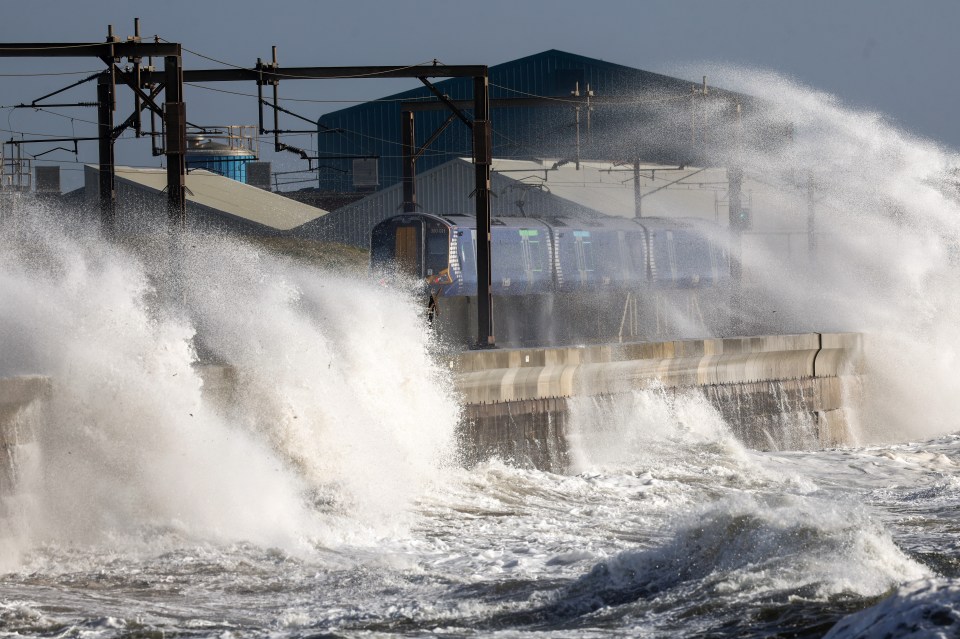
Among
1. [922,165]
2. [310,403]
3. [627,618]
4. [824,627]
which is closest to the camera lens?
[824,627]

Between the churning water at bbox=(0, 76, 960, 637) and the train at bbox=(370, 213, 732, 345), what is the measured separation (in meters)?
3.66

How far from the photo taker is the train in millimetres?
22984

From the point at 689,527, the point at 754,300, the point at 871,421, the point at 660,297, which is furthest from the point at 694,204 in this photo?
the point at 689,527

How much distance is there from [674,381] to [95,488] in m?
10.4

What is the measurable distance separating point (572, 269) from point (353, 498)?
55.9 feet

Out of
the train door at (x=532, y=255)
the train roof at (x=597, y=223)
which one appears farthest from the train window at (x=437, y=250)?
the train door at (x=532, y=255)

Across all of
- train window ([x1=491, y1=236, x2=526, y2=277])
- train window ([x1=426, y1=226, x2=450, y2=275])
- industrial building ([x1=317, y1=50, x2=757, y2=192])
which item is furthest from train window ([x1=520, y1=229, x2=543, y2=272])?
industrial building ([x1=317, y1=50, x2=757, y2=192])

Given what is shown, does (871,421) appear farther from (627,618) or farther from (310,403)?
(627,618)

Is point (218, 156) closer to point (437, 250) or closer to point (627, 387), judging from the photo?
point (437, 250)

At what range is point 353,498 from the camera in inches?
543

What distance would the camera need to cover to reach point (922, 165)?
103 feet

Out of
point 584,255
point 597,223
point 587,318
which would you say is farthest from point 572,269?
point 587,318

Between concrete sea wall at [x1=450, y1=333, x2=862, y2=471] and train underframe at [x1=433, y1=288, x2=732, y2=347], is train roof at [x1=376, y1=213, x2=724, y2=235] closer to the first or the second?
train underframe at [x1=433, y1=288, x2=732, y2=347]

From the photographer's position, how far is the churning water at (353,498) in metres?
8.98
